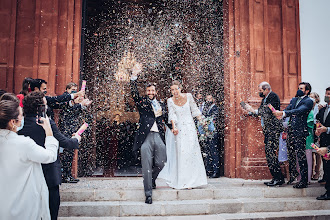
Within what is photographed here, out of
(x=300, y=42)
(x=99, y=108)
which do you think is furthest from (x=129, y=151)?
(x=300, y=42)

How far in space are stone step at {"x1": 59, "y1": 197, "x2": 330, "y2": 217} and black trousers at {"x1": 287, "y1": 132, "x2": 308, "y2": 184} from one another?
561mm

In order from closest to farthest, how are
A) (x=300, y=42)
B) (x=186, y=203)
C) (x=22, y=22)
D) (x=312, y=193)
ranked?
(x=186, y=203)
(x=312, y=193)
(x=22, y=22)
(x=300, y=42)

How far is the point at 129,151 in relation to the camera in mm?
11398

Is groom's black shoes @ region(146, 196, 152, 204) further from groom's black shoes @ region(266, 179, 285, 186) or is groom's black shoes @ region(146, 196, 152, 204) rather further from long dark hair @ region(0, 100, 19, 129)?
long dark hair @ region(0, 100, 19, 129)

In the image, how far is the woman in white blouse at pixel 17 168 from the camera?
2.45 m

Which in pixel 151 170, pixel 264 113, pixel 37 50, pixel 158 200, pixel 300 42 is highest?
pixel 300 42

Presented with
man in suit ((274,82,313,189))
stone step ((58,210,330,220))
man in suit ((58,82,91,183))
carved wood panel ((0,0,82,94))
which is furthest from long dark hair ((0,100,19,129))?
man in suit ((274,82,313,189))

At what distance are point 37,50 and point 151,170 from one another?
400cm

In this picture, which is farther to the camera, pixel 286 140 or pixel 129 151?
pixel 129 151

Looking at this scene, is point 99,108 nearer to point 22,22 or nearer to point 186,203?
point 22,22

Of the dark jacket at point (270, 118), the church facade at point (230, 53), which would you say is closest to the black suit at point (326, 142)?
the dark jacket at point (270, 118)

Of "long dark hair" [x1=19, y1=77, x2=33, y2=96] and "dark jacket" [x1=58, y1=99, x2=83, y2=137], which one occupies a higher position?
"long dark hair" [x1=19, y1=77, x2=33, y2=96]

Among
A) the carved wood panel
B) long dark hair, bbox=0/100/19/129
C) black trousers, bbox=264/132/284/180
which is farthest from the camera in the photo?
the carved wood panel

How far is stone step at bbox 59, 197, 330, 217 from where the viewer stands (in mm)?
4609
